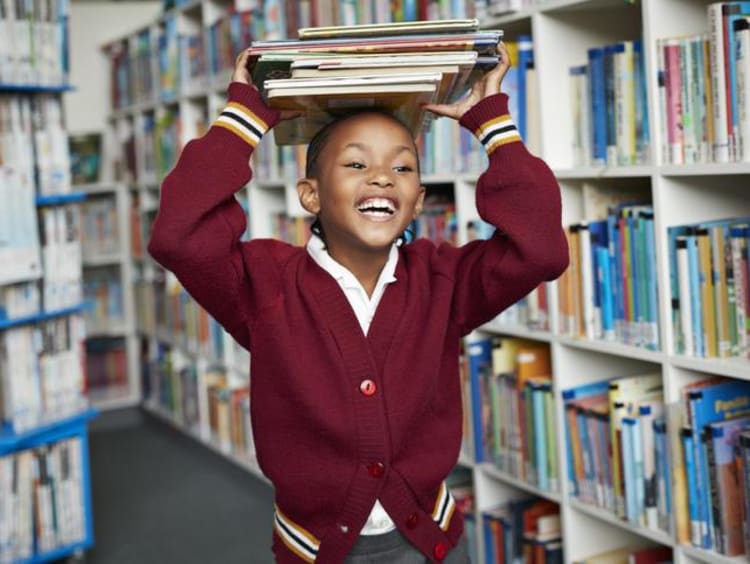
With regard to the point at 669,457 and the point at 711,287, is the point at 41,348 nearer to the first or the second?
the point at 669,457

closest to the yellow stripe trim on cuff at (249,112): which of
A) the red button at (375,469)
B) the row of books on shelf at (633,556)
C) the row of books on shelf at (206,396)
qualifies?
the red button at (375,469)

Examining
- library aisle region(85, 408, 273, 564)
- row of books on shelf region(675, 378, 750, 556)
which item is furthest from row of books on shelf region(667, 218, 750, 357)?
library aisle region(85, 408, 273, 564)

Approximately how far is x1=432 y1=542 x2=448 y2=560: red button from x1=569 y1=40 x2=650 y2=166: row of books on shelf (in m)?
1.00

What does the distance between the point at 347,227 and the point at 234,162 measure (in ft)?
0.62

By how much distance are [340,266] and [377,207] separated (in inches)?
5.2

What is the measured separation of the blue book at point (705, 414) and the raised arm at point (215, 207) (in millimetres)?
1033

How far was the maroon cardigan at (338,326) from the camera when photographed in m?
1.36

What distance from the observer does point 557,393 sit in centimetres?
234

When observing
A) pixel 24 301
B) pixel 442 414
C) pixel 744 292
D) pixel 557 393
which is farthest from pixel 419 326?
pixel 24 301

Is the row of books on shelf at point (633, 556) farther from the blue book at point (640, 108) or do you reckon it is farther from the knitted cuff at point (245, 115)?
the knitted cuff at point (245, 115)

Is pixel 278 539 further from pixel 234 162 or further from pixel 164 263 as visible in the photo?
pixel 234 162

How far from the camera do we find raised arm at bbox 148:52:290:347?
132cm

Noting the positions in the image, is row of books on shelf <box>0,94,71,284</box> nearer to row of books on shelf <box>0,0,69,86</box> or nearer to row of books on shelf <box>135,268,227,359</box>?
row of books on shelf <box>0,0,69,86</box>

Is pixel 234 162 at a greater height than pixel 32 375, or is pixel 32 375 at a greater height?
pixel 234 162
